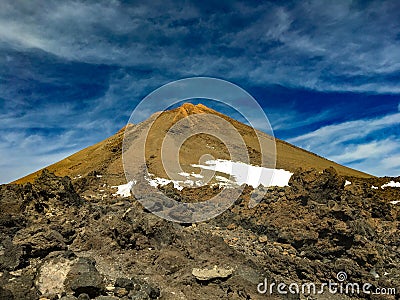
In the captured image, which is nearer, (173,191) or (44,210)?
(44,210)

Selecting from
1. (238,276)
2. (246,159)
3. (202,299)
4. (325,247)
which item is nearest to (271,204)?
(325,247)

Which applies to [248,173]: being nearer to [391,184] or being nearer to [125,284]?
[391,184]

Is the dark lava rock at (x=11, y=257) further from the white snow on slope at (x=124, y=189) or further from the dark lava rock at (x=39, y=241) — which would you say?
the white snow on slope at (x=124, y=189)

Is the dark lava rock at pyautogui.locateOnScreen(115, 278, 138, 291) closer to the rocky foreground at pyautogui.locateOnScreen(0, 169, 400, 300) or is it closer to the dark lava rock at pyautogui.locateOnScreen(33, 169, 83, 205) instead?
the rocky foreground at pyautogui.locateOnScreen(0, 169, 400, 300)

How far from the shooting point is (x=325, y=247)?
10742 millimetres

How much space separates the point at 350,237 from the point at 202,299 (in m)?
5.60

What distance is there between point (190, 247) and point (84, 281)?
14.5 feet

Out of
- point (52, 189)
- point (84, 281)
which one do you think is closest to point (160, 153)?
point (52, 189)

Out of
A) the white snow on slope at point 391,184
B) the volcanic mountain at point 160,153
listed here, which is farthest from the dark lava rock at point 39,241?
the white snow on slope at point 391,184

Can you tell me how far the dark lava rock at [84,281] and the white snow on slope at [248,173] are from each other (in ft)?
70.0

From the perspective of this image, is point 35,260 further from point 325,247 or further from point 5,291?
point 325,247

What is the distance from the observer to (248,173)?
105 ft

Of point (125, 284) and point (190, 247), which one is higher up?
point (190, 247)

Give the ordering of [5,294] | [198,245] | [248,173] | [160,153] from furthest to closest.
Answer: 1. [160,153]
2. [248,173]
3. [198,245]
4. [5,294]
